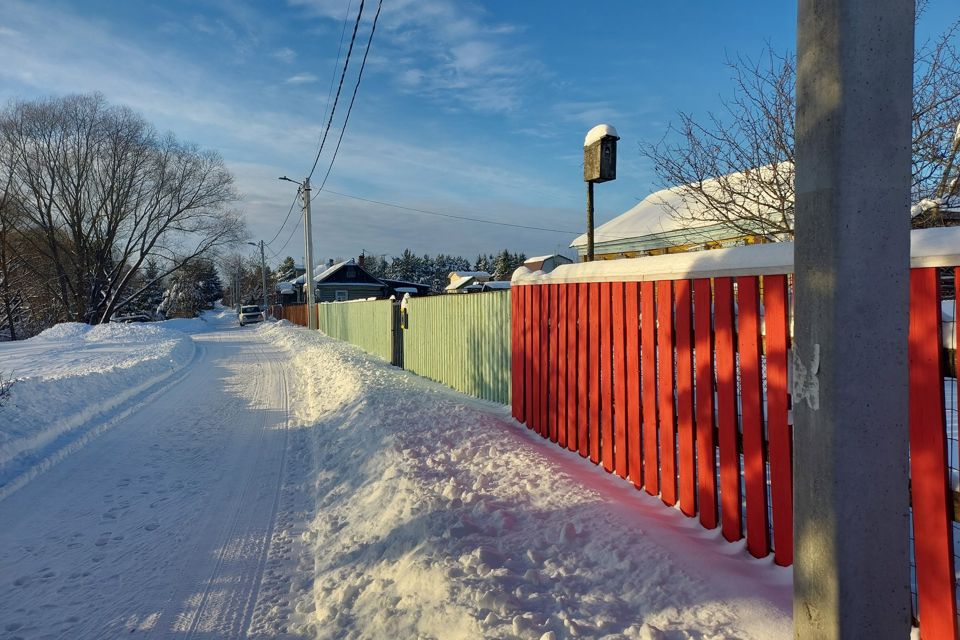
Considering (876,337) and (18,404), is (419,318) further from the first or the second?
(876,337)

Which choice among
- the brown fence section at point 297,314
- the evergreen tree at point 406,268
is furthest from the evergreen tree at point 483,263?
the brown fence section at point 297,314

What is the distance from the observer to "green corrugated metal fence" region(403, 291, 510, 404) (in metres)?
7.35

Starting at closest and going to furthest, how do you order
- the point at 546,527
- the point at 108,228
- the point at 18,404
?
the point at 546,527 → the point at 18,404 → the point at 108,228

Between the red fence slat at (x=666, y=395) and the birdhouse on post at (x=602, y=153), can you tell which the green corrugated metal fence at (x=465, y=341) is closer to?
the birdhouse on post at (x=602, y=153)

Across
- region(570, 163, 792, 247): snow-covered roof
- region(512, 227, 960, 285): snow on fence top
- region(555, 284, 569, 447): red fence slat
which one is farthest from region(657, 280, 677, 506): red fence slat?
region(570, 163, 792, 247): snow-covered roof

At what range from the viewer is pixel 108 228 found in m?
35.0

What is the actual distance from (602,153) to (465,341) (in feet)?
12.0

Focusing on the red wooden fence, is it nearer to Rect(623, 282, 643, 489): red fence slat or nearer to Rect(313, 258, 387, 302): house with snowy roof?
Rect(623, 282, 643, 489): red fence slat

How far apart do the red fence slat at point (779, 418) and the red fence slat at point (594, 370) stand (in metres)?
1.68

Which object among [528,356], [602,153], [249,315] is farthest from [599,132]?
[249,315]

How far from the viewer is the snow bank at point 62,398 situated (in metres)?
5.83

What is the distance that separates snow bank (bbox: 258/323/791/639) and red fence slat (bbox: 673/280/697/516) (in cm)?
18

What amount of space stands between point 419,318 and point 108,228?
33.7 metres

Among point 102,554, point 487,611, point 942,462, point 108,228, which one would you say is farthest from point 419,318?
point 108,228
